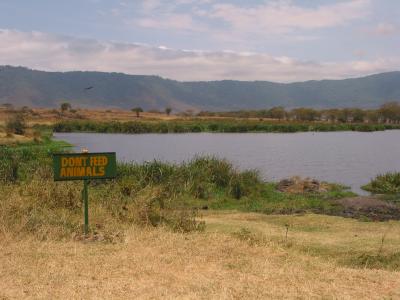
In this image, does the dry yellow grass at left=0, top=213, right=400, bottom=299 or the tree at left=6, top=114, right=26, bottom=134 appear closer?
the dry yellow grass at left=0, top=213, right=400, bottom=299

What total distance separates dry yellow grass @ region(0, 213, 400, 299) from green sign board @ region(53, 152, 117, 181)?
136 cm

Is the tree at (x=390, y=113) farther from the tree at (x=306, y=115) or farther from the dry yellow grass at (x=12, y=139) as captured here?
the dry yellow grass at (x=12, y=139)

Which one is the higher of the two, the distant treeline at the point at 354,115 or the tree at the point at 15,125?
the distant treeline at the point at 354,115

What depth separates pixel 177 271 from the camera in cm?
825

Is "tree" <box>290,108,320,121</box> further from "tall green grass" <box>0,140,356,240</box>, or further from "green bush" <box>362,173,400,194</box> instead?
"tall green grass" <box>0,140,356,240</box>

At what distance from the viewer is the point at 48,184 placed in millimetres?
14836

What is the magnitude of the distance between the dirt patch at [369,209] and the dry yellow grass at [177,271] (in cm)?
595

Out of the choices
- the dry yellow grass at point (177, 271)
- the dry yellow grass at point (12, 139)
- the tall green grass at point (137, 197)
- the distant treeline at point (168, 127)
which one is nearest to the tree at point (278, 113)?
the distant treeline at point (168, 127)

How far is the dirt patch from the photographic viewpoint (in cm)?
1677

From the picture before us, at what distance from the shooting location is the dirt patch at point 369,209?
16766mm

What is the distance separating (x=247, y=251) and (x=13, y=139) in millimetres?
A: 39265

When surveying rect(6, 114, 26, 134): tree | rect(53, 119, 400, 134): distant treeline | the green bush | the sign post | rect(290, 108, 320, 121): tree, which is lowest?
the green bush

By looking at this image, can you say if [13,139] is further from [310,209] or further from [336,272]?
[336,272]

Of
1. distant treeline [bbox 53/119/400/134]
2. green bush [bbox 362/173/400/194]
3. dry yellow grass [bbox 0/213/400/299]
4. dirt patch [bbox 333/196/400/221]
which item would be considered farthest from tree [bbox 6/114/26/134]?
dry yellow grass [bbox 0/213/400/299]
